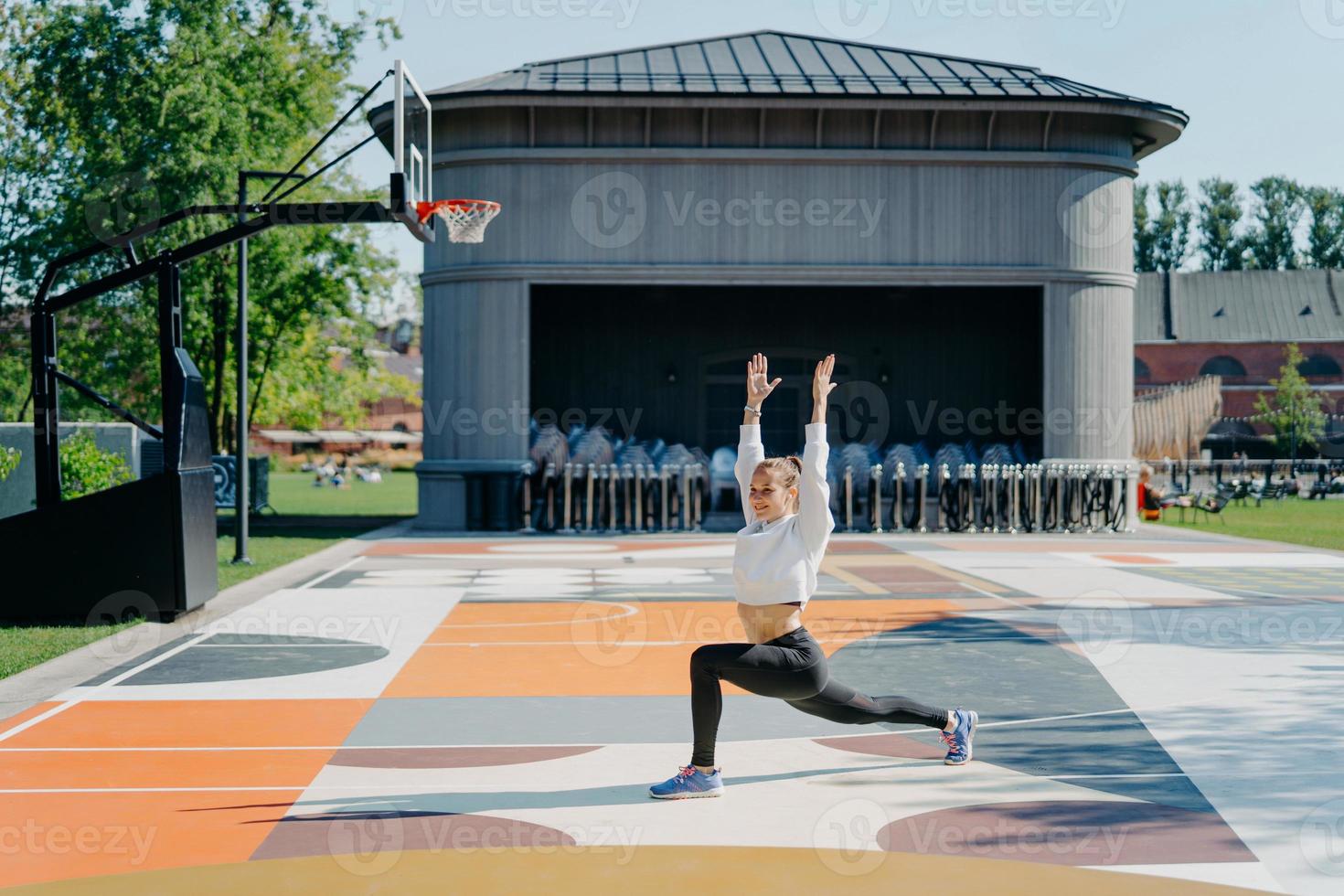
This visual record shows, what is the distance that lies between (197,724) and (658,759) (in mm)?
3105

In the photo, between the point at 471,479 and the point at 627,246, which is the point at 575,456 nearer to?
the point at 471,479

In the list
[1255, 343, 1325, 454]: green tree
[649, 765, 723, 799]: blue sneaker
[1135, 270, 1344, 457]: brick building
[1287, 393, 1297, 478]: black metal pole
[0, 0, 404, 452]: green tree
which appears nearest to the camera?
[649, 765, 723, 799]: blue sneaker

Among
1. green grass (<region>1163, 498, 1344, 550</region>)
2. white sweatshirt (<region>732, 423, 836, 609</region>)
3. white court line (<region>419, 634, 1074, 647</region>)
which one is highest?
white sweatshirt (<region>732, 423, 836, 609</region>)

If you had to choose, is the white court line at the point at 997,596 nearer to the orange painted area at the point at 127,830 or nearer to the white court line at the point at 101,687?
the white court line at the point at 101,687

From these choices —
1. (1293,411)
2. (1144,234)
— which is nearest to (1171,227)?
(1144,234)

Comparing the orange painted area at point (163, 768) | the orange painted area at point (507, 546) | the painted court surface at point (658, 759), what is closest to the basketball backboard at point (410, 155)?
the painted court surface at point (658, 759)

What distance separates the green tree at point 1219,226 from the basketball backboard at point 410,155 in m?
94.5

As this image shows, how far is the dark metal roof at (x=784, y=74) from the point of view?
27.2m

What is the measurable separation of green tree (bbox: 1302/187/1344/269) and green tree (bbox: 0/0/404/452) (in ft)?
268

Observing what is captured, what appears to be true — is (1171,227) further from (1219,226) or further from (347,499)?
(347,499)

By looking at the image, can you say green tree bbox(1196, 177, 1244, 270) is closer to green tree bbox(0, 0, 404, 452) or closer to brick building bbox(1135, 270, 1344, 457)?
brick building bbox(1135, 270, 1344, 457)

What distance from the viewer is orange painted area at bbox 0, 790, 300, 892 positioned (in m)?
6.10

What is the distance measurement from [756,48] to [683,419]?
8127 mm

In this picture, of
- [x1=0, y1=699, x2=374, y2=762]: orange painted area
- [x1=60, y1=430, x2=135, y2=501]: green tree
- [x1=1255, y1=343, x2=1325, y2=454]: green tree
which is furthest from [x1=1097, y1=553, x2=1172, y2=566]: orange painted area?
[x1=1255, y1=343, x2=1325, y2=454]: green tree
